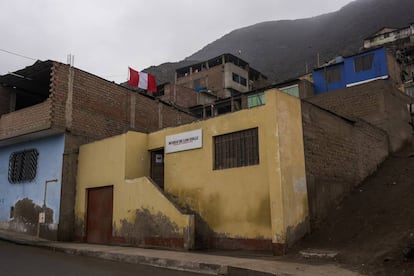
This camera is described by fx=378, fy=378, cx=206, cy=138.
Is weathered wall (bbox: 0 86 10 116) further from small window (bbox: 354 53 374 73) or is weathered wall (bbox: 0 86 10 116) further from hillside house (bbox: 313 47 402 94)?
small window (bbox: 354 53 374 73)

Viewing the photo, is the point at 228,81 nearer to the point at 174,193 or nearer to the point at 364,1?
the point at 174,193

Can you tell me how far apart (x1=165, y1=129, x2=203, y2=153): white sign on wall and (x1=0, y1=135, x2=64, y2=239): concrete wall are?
5659mm

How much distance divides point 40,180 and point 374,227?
556 inches

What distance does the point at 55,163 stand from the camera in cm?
1689

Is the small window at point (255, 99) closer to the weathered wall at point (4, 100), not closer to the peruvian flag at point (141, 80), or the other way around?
the peruvian flag at point (141, 80)

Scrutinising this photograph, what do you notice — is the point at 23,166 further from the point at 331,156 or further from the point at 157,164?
the point at 331,156

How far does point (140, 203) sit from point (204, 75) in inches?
1900

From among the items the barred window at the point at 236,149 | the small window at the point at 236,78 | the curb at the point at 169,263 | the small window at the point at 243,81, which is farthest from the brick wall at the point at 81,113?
the small window at the point at 243,81

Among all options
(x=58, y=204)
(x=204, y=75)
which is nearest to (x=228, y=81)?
(x=204, y=75)

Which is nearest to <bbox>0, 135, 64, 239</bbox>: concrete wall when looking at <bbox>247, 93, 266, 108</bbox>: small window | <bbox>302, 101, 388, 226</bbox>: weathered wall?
<bbox>302, 101, 388, 226</bbox>: weathered wall

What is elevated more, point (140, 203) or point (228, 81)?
point (228, 81)

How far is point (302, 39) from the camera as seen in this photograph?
125500 millimetres

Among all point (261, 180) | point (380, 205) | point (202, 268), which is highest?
point (261, 180)

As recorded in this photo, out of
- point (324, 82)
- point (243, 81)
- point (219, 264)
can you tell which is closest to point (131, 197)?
point (219, 264)
